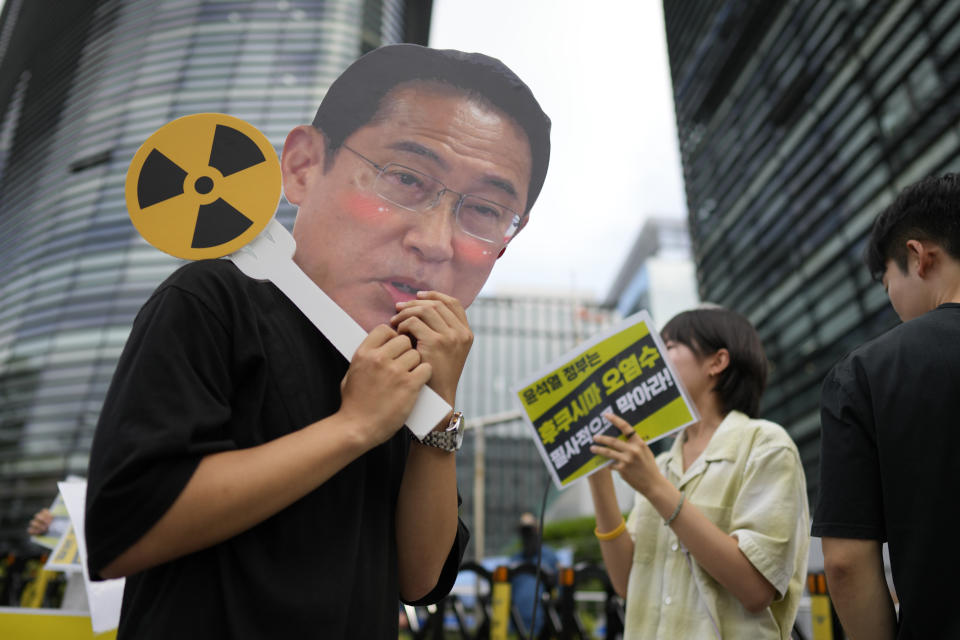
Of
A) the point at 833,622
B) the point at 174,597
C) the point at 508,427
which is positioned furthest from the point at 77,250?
the point at 508,427

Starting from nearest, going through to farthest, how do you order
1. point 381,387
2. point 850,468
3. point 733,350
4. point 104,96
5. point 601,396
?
point 381,387
point 850,468
point 601,396
point 733,350
point 104,96

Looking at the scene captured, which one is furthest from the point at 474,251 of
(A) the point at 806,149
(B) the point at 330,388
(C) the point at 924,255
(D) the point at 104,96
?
(A) the point at 806,149

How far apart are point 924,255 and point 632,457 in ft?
2.82

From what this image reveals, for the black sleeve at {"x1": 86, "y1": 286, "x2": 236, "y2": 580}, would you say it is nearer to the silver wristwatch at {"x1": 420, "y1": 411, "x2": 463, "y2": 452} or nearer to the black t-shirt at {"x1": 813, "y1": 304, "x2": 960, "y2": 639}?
the silver wristwatch at {"x1": 420, "y1": 411, "x2": 463, "y2": 452}

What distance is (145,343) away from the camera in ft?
2.77

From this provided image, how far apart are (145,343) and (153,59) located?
2.38 meters

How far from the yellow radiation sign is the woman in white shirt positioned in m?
1.12

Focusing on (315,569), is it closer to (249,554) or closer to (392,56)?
(249,554)

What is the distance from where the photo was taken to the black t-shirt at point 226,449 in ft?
2.56

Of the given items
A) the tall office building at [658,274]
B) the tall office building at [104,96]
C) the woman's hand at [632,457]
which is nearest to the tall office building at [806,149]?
the tall office building at [658,274]

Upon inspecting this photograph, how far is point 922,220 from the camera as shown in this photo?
1.49 meters

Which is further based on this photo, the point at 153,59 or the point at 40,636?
the point at 153,59

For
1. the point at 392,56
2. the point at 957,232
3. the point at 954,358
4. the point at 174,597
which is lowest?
the point at 174,597

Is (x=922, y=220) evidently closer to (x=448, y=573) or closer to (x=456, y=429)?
(x=456, y=429)
